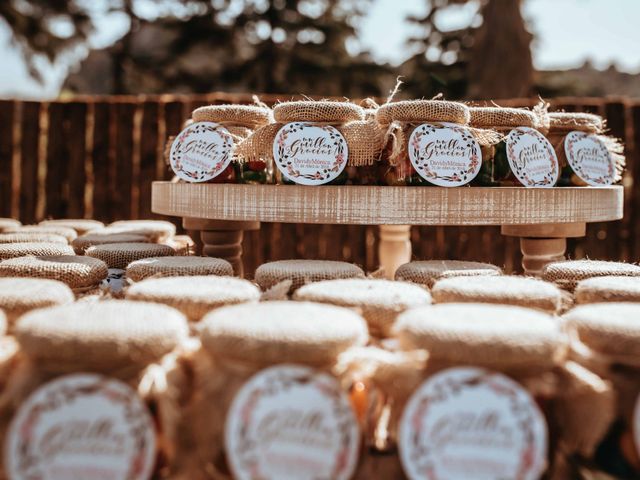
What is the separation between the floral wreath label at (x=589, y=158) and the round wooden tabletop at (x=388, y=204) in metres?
0.23

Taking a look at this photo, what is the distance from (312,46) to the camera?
23.2 feet

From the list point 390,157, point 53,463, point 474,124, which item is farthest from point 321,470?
point 474,124

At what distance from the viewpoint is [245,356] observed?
664 mm

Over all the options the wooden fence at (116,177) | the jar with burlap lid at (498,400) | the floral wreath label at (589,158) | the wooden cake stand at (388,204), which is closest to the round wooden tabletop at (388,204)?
the wooden cake stand at (388,204)

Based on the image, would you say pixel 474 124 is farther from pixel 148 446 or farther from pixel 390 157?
pixel 148 446

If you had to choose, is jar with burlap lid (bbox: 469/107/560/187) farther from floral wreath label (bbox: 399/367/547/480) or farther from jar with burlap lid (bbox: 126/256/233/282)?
floral wreath label (bbox: 399/367/547/480)

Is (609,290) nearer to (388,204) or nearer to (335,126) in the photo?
(388,204)

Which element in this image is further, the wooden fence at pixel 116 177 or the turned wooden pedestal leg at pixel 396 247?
the wooden fence at pixel 116 177

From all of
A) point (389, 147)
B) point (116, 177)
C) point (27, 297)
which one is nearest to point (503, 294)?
point (389, 147)

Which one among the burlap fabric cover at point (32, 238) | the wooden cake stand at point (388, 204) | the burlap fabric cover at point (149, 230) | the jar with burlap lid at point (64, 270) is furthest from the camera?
the burlap fabric cover at point (149, 230)

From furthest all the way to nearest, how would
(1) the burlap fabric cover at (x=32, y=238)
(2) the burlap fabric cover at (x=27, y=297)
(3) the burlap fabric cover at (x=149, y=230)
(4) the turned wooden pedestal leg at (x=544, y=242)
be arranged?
(3) the burlap fabric cover at (x=149, y=230), (4) the turned wooden pedestal leg at (x=544, y=242), (1) the burlap fabric cover at (x=32, y=238), (2) the burlap fabric cover at (x=27, y=297)

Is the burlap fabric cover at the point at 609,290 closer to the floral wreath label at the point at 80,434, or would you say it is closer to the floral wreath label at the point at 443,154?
the floral wreath label at the point at 443,154

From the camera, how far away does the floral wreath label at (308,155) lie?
4.18ft

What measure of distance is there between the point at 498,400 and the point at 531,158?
85cm
